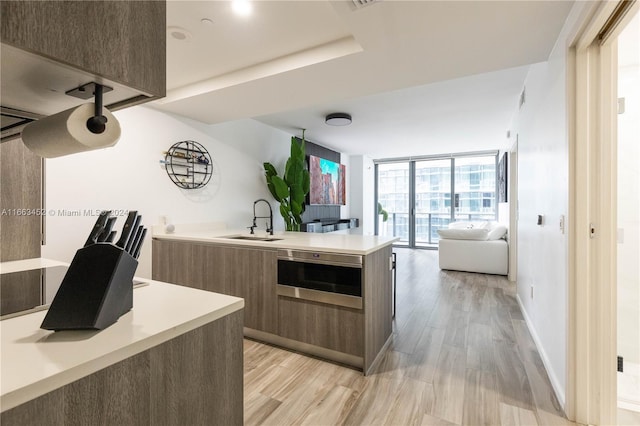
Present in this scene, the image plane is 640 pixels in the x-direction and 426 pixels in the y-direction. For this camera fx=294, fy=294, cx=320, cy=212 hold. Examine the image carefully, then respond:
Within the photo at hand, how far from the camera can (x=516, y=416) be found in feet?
5.43

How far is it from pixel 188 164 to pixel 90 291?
2.96m

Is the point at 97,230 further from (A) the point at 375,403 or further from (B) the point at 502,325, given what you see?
(B) the point at 502,325

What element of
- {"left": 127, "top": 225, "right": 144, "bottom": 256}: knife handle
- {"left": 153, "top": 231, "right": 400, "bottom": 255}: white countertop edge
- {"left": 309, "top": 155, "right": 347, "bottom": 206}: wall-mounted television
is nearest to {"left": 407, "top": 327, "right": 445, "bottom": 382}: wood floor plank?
{"left": 153, "top": 231, "right": 400, "bottom": 255}: white countertop edge

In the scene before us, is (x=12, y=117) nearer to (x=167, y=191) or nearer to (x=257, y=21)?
(x=257, y=21)

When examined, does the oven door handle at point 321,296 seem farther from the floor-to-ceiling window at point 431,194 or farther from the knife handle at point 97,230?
the floor-to-ceiling window at point 431,194

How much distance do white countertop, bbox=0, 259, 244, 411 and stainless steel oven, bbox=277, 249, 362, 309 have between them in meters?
1.21

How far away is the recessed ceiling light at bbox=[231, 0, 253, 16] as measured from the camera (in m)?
1.73

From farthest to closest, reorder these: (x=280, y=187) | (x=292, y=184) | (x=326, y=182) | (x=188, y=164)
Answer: (x=326, y=182) → (x=292, y=184) → (x=280, y=187) → (x=188, y=164)

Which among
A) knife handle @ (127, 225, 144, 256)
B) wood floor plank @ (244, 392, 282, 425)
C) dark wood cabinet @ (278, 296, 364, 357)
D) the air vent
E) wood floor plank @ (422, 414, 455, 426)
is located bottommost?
wood floor plank @ (244, 392, 282, 425)

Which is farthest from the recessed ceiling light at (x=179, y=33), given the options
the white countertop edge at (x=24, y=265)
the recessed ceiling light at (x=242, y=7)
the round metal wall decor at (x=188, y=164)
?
the white countertop edge at (x=24, y=265)

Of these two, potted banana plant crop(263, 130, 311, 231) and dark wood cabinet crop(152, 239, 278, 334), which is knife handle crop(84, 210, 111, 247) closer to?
dark wood cabinet crop(152, 239, 278, 334)

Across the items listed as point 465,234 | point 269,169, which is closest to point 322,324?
point 269,169

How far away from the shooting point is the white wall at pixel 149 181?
243 centimetres

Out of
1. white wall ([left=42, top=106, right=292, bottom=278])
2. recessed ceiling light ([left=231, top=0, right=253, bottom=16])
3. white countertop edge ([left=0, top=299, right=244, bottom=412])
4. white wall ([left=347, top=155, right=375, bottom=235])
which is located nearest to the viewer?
white countertop edge ([left=0, top=299, right=244, bottom=412])
